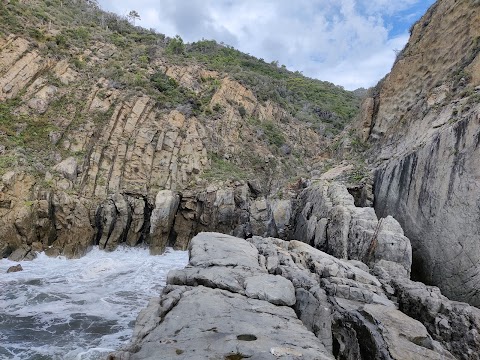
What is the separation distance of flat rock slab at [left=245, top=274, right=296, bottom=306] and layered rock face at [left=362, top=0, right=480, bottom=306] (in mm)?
4882

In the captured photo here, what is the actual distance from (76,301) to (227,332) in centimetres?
1149

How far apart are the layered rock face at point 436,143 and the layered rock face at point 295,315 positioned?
5.56ft

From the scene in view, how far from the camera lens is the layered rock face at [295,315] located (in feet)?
18.8

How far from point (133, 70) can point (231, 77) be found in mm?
11447

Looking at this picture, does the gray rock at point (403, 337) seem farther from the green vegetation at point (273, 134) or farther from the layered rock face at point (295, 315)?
the green vegetation at point (273, 134)

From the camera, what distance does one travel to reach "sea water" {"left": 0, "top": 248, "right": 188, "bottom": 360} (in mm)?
10922

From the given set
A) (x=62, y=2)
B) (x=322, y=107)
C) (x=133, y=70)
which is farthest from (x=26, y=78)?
(x=322, y=107)

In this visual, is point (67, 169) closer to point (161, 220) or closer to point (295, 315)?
point (161, 220)

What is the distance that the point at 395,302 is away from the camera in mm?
8422

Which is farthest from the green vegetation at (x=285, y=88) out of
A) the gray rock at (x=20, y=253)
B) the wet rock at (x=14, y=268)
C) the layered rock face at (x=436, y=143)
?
the wet rock at (x=14, y=268)

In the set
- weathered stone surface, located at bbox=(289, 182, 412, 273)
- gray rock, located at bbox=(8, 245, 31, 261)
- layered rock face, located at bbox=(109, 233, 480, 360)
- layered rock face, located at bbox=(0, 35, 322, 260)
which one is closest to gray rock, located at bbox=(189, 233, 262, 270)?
layered rock face, located at bbox=(109, 233, 480, 360)

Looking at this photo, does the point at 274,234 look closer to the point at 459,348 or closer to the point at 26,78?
the point at 459,348

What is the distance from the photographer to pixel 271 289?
26.5 feet

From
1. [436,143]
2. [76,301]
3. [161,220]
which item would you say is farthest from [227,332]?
[161,220]
